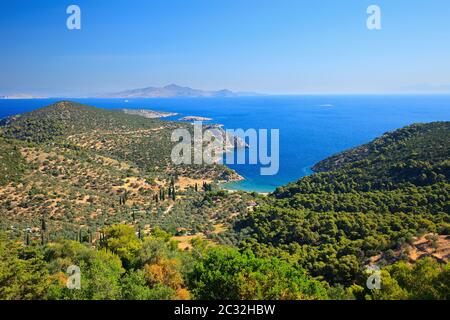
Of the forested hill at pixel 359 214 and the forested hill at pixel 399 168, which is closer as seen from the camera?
the forested hill at pixel 359 214

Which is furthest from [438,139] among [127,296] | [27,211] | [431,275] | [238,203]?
[27,211]

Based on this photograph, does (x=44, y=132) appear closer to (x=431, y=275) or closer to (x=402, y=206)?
(x=402, y=206)

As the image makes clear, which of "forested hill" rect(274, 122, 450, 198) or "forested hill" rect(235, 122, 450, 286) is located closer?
"forested hill" rect(235, 122, 450, 286)
